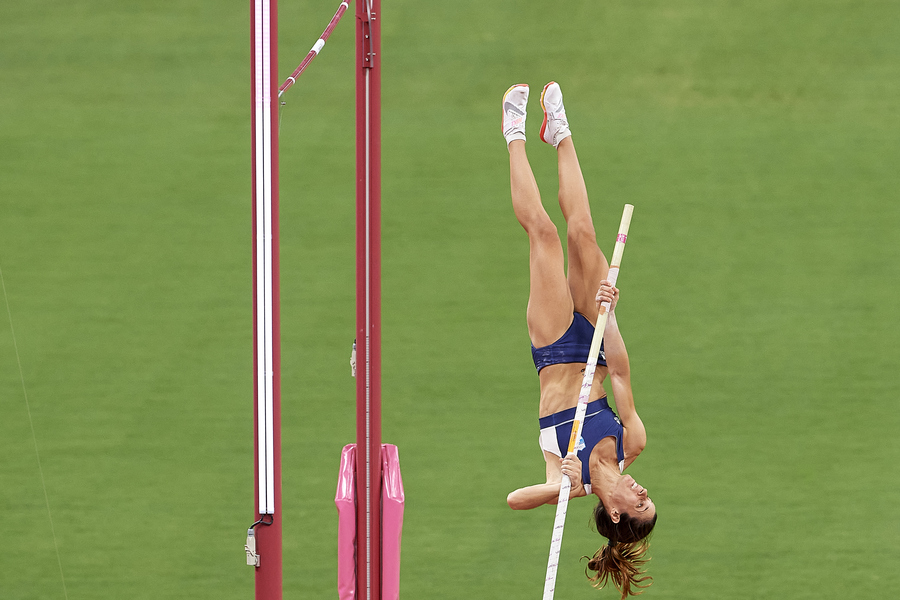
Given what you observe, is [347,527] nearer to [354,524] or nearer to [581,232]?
[354,524]

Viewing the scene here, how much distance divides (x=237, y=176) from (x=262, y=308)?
398cm

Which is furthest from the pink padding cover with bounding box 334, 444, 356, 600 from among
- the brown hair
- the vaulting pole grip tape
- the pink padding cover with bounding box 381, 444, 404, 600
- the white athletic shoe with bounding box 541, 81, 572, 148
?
the white athletic shoe with bounding box 541, 81, 572, 148

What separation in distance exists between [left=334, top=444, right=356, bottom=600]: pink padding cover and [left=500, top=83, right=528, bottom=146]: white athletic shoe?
1.63 metres

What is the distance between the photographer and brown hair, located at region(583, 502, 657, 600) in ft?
16.9

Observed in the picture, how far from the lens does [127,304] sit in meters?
7.84

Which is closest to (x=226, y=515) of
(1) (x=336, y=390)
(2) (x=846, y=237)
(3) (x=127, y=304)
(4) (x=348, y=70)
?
(1) (x=336, y=390)

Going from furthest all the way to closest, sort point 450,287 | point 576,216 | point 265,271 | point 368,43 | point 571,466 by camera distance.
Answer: point 450,287 → point 576,216 → point 571,466 → point 368,43 → point 265,271

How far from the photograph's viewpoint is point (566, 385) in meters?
5.07

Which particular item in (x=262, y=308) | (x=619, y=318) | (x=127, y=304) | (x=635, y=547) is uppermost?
(x=127, y=304)

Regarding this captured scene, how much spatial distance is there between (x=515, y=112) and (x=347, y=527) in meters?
2.04

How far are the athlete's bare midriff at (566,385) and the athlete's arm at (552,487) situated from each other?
24 cm

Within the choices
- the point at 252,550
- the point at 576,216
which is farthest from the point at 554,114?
the point at 252,550

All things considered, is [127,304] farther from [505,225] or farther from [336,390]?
[505,225]

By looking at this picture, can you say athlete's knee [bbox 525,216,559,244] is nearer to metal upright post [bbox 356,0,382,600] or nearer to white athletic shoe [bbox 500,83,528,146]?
white athletic shoe [bbox 500,83,528,146]
